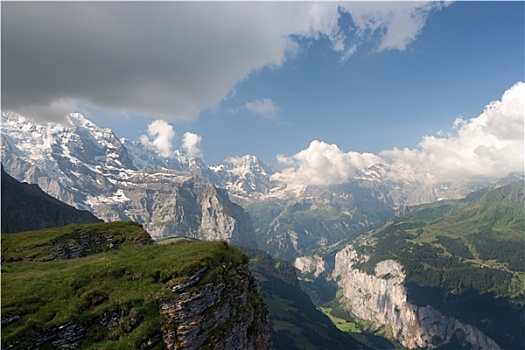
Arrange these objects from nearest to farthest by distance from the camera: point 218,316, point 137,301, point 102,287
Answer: point 137,301, point 102,287, point 218,316

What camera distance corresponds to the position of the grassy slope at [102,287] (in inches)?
1240

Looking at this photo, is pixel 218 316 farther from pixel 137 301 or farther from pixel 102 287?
pixel 102 287

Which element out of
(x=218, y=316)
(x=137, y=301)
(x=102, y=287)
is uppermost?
(x=102, y=287)

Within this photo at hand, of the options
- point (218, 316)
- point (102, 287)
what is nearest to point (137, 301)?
point (102, 287)

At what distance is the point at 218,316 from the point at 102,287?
1322cm

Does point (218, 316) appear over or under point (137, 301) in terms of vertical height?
under

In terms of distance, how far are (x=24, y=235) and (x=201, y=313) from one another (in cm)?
4289

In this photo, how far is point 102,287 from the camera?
36.0m

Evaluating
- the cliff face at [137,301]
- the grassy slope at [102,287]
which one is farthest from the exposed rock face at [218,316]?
the grassy slope at [102,287]

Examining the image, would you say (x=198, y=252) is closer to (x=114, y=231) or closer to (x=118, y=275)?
(x=118, y=275)

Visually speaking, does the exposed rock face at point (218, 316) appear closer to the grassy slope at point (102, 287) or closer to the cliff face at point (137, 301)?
the cliff face at point (137, 301)

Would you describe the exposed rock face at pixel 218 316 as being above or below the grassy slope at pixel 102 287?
below

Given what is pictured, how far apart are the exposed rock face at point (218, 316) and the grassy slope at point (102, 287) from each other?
4.60 ft

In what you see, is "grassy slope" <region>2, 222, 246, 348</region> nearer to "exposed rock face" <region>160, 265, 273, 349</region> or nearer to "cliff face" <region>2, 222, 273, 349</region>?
"cliff face" <region>2, 222, 273, 349</region>
